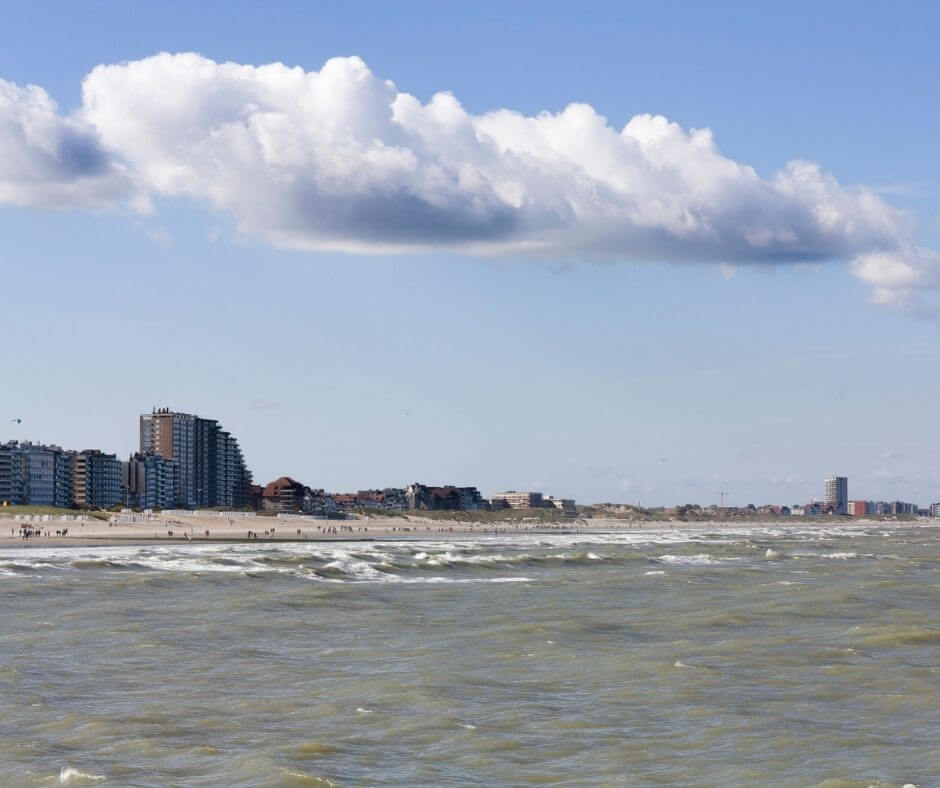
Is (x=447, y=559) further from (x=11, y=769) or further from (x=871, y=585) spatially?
(x=11, y=769)

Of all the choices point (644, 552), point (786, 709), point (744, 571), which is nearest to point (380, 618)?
point (786, 709)

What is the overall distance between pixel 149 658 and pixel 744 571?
5216cm

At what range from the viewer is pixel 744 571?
78.2m

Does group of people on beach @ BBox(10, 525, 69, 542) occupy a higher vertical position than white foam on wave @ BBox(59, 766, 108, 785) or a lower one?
lower

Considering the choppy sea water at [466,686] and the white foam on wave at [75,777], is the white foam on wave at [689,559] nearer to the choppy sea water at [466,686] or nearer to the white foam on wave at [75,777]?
the choppy sea water at [466,686]

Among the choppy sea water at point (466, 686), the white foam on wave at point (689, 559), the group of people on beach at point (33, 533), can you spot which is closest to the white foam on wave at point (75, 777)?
the choppy sea water at point (466, 686)

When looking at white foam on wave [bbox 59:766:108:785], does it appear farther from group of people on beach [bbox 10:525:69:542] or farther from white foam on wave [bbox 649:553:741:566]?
group of people on beach [bbox 10:525:69:542]

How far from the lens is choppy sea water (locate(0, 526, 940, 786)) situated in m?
Answer: 21.6

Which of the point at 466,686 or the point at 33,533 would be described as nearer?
the point at 466,686

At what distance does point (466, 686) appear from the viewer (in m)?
29.6

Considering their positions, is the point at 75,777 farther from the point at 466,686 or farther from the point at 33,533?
the point at 33,533

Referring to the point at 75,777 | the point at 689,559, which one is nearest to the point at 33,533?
the point at 689,559

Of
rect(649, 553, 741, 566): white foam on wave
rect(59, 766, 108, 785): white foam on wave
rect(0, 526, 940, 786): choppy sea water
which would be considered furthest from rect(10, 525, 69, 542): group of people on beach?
rect(59, 766, 108, 785): white foam on wave

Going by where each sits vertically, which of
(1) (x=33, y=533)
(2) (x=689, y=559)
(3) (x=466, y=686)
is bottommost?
(2) (x=689, y=559)
